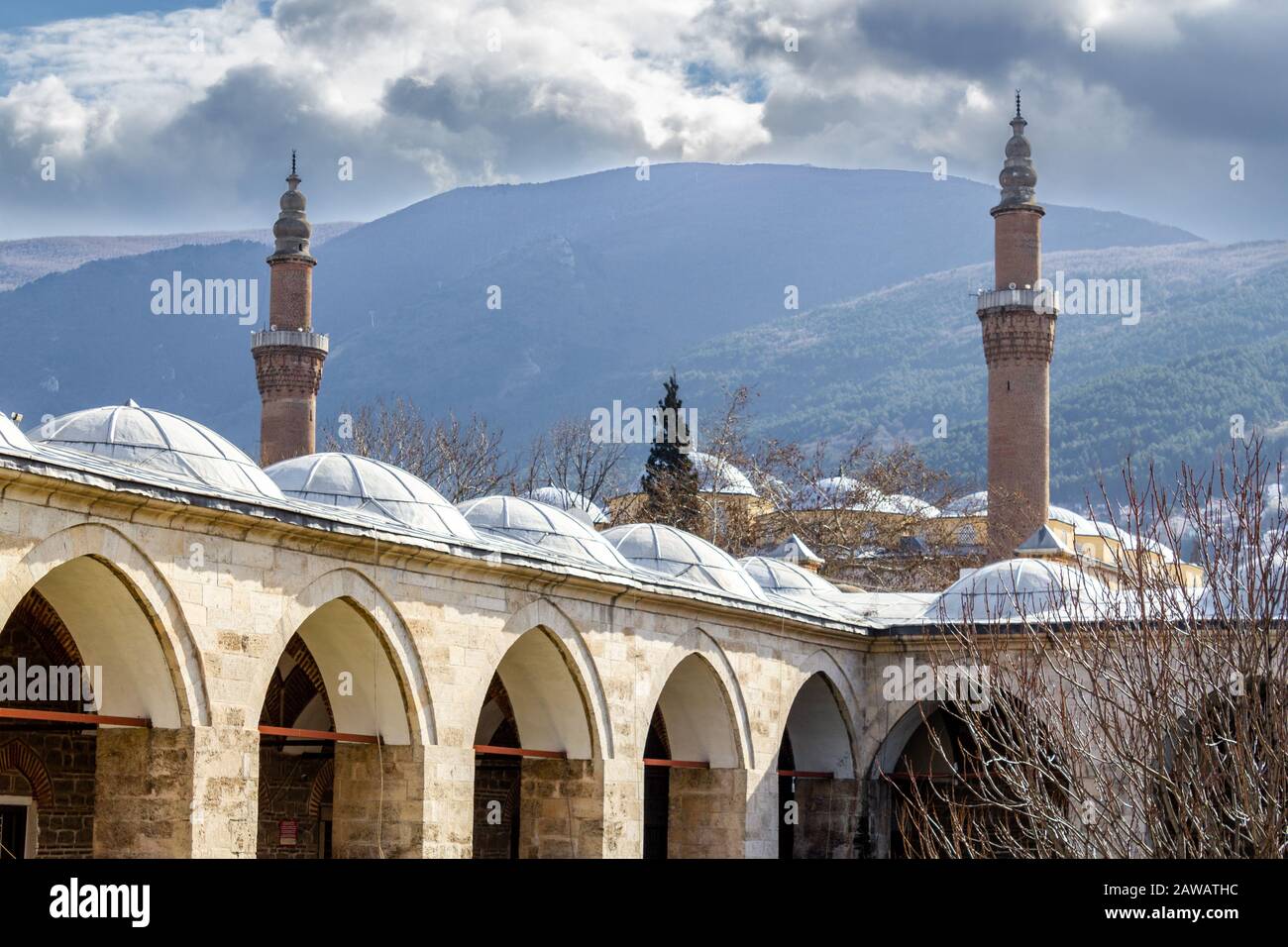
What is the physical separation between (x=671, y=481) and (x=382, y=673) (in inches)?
1251

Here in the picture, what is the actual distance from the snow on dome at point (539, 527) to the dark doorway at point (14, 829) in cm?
651

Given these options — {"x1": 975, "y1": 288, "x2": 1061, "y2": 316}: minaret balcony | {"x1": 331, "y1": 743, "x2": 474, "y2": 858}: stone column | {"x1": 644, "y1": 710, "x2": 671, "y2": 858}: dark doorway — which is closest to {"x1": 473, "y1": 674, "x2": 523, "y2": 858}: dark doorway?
{"x1": 644, "y1": 710, "x2": 671, "y2": 858}: dark doorway

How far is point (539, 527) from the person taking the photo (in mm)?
22250

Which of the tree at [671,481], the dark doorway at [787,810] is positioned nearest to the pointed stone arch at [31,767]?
the dark doorway at [787,810]

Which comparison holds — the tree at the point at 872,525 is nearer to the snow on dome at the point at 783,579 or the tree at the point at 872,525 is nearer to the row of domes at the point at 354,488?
the snow on dome at the point at 783,579

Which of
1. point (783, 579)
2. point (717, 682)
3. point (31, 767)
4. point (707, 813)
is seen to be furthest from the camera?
point (783, 579)

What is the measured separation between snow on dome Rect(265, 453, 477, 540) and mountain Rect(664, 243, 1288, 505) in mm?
89326

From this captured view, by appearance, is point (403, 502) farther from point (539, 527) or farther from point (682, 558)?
point (682, 558)

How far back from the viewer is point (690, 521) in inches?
1898

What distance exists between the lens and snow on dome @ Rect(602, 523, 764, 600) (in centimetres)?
2350

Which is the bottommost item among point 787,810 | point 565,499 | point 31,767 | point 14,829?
point 787,810

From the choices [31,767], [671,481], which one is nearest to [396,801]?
[31,767]

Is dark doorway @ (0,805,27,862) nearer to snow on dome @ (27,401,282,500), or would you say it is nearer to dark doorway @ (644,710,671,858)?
snow on dome @ (27,401,282,500)

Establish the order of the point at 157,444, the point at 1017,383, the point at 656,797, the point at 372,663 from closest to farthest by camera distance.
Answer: the point at 372,663 → the point at 157,444 → the point at 656,797 → the point at 1017,383
